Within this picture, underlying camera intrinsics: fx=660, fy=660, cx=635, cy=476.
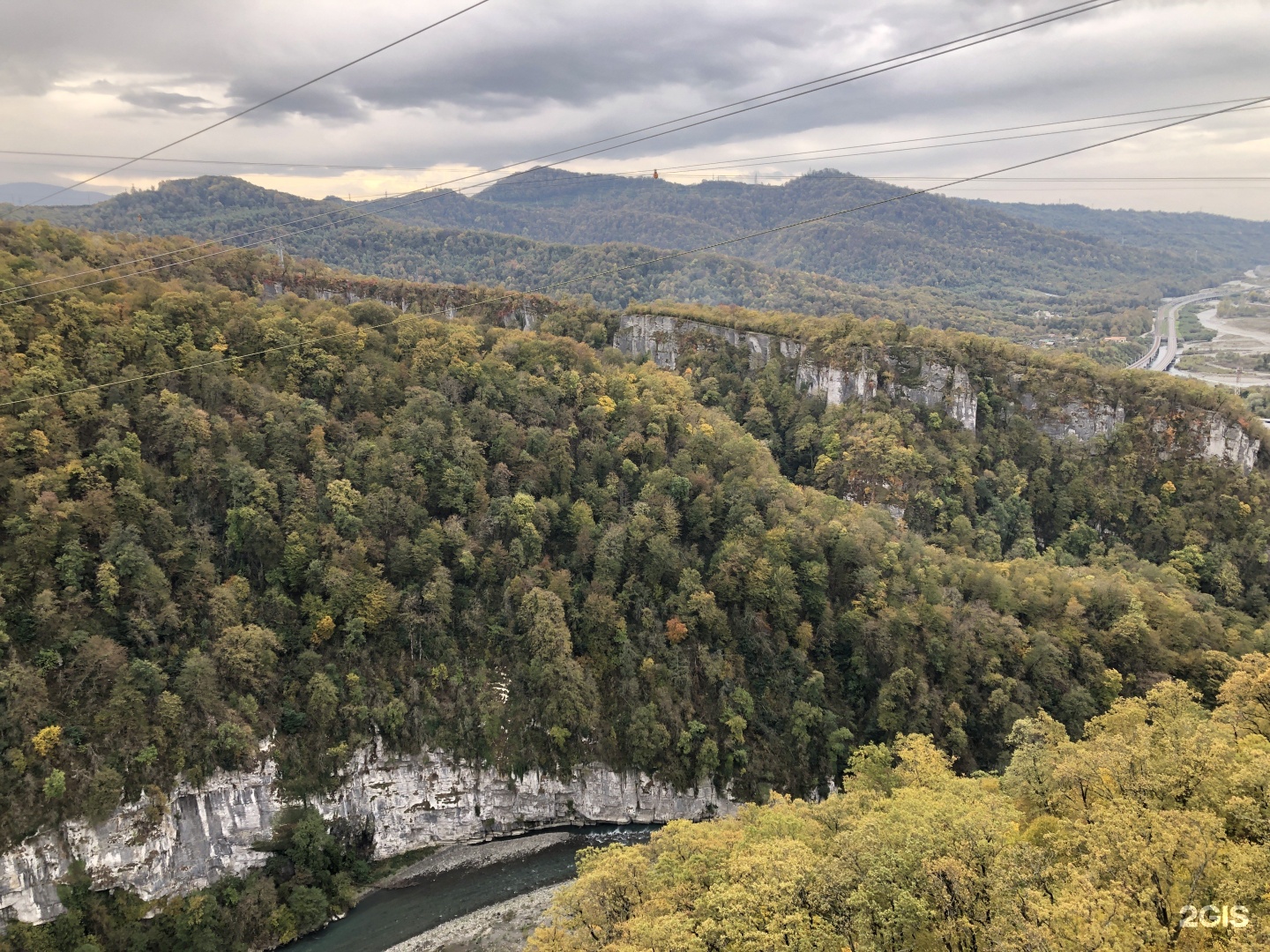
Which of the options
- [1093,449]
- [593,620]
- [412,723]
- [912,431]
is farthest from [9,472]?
[1093,449]

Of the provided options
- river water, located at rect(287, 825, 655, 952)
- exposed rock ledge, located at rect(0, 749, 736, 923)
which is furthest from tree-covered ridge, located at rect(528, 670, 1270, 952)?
exposed rock ledge, located at rect(0, 749, 736, 923)

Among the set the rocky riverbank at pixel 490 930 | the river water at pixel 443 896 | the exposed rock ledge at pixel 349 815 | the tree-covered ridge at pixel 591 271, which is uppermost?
the tree-covered ridge at pixel 591 271

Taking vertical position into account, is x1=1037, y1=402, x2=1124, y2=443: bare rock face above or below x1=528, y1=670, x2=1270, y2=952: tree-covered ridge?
above

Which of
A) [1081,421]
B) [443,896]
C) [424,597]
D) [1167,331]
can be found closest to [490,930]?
[443,896]

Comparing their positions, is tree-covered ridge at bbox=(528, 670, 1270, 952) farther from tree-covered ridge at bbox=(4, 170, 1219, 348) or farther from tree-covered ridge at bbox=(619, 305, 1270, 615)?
tree-covered ridge at bbox=(4, 170, 1219, 348)

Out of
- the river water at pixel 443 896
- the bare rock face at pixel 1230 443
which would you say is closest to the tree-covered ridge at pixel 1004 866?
the river water at pixel 443 896

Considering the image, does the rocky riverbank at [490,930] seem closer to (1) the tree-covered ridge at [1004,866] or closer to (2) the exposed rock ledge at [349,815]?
(2) the exposed rock ledge at [349,815]
